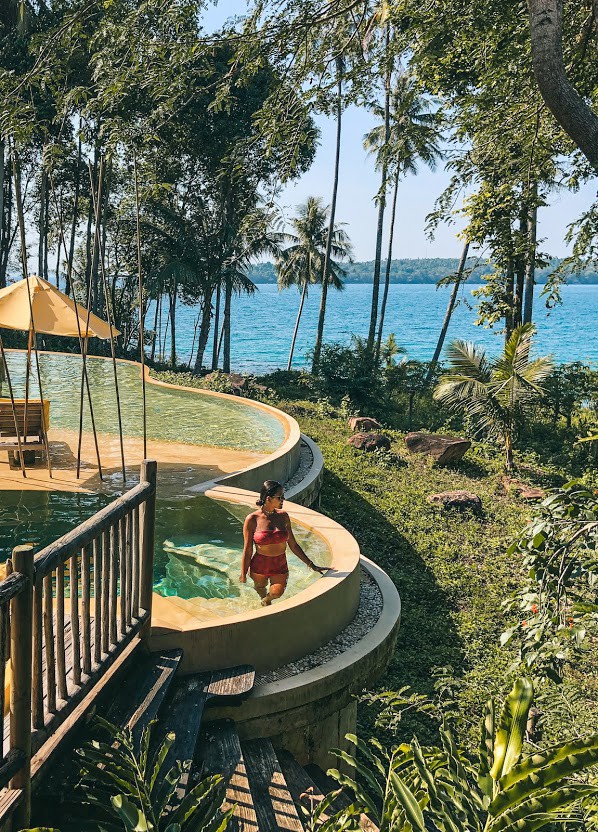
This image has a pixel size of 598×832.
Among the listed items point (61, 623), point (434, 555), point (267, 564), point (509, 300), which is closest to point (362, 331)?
point (509, 300)

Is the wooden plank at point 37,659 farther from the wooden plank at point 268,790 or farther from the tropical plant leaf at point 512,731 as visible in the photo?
the tropical plant leaf at point 512,731

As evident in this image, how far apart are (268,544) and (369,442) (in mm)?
9113

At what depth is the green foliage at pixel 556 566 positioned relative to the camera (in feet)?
9.62

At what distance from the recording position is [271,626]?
5098 millimetres

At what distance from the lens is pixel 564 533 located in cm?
308

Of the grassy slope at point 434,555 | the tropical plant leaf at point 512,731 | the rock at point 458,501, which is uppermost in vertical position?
the tropical plant leaf at point 512,731

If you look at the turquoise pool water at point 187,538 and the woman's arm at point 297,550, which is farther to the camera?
the turquoise pool water at point 187,538

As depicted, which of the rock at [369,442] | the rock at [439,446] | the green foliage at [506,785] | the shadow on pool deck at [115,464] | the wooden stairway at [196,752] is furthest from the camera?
the rock at [369,442]

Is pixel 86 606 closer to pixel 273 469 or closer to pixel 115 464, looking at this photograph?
pixel 115 464

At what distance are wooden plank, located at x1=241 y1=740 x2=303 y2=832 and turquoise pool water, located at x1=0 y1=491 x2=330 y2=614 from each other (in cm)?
123

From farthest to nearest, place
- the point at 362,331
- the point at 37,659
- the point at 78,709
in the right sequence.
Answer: the point at 362,331, the point at 78,709, the point at 37,659

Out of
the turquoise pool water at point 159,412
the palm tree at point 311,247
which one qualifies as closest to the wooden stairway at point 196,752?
the turquoise pool water at point 159,412

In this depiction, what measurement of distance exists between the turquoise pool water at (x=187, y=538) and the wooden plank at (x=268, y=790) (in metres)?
1.23

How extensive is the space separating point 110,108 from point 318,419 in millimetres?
12221
